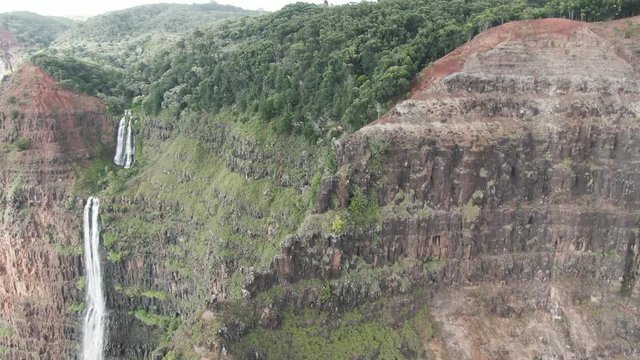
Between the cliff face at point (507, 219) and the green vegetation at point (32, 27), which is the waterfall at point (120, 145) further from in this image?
the green vegetation at point (32, 27)

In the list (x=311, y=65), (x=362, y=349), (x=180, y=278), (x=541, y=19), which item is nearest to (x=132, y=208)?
(x=180, y=278)

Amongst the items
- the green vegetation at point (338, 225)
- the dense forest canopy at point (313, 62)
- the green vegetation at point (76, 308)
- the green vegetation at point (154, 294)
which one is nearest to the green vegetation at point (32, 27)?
the dense forest canopy at point (313, 62)

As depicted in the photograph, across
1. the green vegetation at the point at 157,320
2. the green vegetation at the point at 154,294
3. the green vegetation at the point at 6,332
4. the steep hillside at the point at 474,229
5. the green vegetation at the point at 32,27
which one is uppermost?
the green vegetation at the point at 32,27

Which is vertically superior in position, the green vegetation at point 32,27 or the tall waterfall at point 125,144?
the green vegetation at point 32,27

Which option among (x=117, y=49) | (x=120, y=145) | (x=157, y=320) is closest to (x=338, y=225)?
(x=157, y=320)

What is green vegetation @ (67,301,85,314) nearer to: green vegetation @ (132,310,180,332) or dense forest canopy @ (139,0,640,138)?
green vegetation @ (132,310,180,332)
